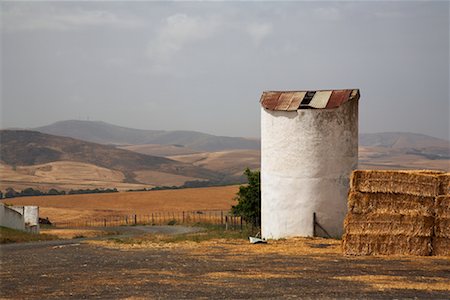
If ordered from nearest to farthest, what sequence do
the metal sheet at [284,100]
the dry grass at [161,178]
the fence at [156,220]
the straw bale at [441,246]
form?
the straw bale at [441,246] < the metal sheet at [284,100] < the fence at [156,220] < the dry grass at [161,178]

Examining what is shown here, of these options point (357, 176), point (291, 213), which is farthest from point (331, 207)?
point (357, 176)

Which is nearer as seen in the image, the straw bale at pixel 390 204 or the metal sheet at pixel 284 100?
the straw bale at pixel 390 204

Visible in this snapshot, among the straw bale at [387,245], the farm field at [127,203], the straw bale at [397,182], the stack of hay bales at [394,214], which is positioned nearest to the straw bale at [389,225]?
the stack of hay bales at [394,214]

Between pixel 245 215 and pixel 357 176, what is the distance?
21115 millimetres

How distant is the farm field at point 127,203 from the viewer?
8362cm

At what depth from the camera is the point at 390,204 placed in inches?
873

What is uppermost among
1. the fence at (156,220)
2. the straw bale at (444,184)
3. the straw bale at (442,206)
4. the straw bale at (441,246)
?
the straw bale at (444,184)

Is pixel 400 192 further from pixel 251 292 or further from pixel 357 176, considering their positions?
pixel 251 292

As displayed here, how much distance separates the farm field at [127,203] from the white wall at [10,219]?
30.9 m

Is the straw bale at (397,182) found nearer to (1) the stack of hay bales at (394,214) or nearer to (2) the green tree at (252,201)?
(1) the stack of hay bales at (394,214)

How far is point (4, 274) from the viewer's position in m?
18.7

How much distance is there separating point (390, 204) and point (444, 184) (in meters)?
1.85

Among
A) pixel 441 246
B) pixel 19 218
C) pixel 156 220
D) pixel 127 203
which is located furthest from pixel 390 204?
pixel 127 203

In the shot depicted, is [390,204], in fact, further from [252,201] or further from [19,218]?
[19,218]
